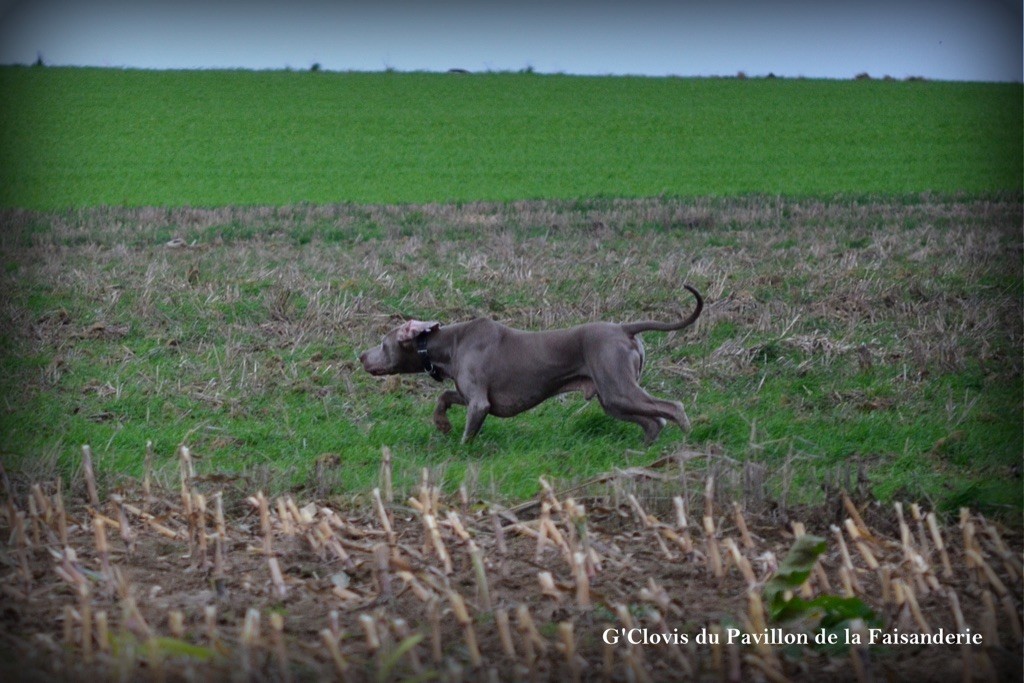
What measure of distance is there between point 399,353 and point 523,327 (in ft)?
10.2

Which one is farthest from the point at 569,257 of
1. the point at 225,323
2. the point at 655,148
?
the point at 655,148

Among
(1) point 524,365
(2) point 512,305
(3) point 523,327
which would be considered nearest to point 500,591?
(1) point 524,365

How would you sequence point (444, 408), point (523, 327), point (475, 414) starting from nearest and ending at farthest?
point (475, 414)
point (444, 408)
point (523, 327)

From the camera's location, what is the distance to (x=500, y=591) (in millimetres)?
5391

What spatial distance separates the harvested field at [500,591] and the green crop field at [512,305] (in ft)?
3.39

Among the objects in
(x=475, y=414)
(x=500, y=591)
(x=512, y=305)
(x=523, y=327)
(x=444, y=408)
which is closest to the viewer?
(x=500, y=591)

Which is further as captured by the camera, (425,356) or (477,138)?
(477,138)

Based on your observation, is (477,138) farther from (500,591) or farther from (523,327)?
(500,591)

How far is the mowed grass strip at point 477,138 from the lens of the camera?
2656 centimetres

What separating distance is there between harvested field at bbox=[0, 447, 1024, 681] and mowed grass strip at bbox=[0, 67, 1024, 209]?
53.1ft

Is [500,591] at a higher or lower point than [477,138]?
lower

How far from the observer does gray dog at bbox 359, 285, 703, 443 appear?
29.2 feet

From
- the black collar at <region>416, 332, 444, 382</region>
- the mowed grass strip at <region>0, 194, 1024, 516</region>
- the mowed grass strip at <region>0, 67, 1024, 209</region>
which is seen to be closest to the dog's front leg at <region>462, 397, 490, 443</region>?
the mowed grass strip at <region>0, 194, 1024, 516</region>

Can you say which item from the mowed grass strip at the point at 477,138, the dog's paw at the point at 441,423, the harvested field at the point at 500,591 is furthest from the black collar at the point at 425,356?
the mowed grass strip at the point at 477,138
